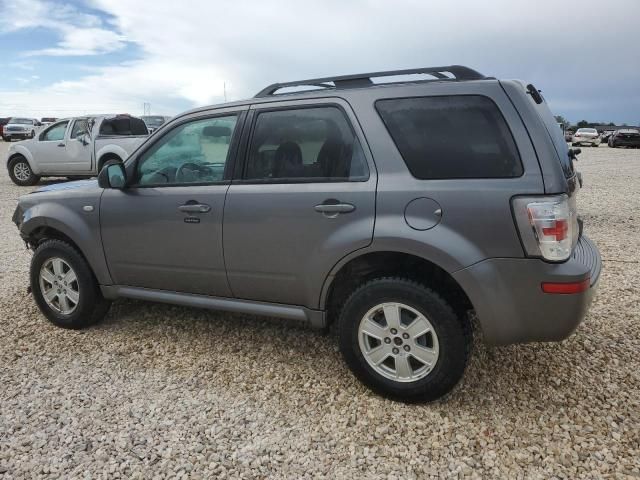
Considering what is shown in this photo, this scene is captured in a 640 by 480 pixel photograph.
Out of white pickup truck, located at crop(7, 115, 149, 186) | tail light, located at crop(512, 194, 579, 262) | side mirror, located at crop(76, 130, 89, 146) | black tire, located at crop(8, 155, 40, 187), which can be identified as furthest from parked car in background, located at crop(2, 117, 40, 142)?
tail light, located at crop(512, 194, 579, 262)

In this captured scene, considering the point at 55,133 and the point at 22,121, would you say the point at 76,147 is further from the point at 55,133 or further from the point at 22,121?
the point at 22,121

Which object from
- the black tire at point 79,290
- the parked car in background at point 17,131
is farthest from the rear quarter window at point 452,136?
the parked car in background at point 17,131

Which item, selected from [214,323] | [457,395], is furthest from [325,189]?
[214,323]

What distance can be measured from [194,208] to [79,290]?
51.2 inches

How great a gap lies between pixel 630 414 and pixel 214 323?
2895 millimetres

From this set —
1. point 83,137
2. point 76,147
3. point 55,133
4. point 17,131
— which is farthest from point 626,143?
point 17,131

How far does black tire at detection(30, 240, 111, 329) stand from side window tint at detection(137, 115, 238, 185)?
83cm

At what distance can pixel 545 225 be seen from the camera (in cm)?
246

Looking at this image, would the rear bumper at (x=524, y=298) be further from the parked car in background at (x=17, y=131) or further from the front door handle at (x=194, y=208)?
the parked car in background at (x=17, y=131)

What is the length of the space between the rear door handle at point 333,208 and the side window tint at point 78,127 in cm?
1133

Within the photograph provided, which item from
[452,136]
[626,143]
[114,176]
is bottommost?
[626,143]

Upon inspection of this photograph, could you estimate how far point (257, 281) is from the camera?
322cm

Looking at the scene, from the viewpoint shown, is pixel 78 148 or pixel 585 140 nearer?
pixel 78 148

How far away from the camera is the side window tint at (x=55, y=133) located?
12.9 meters
